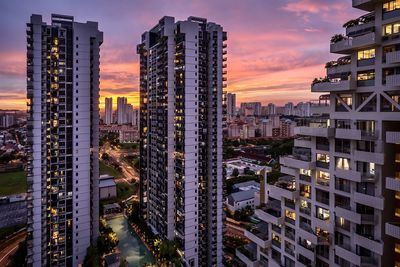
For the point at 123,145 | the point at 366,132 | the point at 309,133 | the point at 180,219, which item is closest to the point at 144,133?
the point at 180,219

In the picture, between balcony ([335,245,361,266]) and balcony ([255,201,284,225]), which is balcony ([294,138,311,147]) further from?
balcony ([335,245,361,266])

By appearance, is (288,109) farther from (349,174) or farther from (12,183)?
(349,174)

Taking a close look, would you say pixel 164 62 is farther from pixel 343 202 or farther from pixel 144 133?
pixel 343 202

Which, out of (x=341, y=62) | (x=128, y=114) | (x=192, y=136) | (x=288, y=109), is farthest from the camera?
(x=128, y=114)

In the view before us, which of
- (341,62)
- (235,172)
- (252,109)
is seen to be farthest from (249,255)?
(252,109)

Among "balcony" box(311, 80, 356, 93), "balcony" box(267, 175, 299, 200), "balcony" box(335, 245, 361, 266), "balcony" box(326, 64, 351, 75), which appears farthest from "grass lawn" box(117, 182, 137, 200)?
"balcony" box(326, 64, 351, 75)
